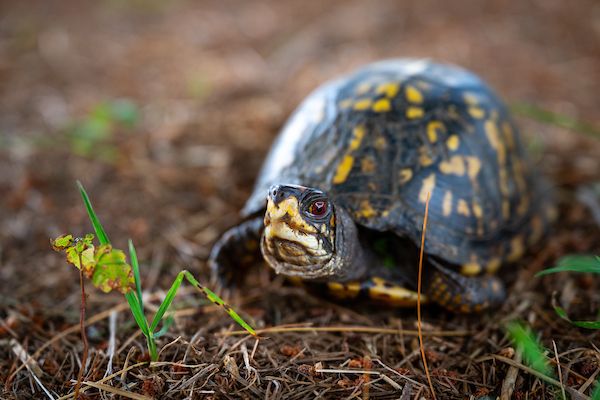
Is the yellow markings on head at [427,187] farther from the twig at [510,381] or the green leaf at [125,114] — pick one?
the green leaf at [125,114]

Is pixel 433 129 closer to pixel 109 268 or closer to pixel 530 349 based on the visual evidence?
pixel 530 349

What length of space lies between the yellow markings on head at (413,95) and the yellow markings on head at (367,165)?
41cm

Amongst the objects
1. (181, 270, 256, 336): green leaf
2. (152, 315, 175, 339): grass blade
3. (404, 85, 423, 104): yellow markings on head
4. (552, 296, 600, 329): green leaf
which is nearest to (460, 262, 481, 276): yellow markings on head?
(552, 296, 600, 329): green leaf

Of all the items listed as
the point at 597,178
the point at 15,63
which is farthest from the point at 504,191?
the point at 15,63

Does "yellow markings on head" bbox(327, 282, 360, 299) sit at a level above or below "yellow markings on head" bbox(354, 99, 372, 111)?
below

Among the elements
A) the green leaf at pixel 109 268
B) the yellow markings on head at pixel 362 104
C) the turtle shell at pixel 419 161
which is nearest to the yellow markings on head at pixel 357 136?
the turtle shell at pixel 419 161

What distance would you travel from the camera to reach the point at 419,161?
242 cm

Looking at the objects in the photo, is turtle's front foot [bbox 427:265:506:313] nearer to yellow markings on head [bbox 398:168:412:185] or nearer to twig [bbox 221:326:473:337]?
twig [bbox 221:326:473:337]

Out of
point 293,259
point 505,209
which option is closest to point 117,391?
point 293,259

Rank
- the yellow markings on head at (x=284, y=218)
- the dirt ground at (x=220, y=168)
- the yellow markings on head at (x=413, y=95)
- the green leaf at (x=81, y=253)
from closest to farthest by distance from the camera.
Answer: the green leaf at (x=81, y=253)
the yellow markings on head at (x=284, y=218)
the dirt ground at (x=220, y=168)
the yellow markings on head at (x=413, y=95)

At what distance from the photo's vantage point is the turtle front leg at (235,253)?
2553mm

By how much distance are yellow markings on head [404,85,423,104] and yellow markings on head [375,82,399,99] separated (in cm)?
6

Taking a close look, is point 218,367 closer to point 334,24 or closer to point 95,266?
point 95,266

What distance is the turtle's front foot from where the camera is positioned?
7.79ft
